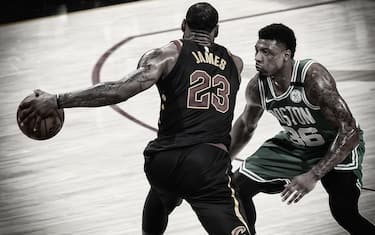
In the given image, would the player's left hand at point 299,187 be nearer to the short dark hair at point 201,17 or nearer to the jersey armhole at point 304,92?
the jersey armhole at point 304,92

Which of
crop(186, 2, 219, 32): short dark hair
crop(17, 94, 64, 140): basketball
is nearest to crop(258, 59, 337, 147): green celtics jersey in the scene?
crop(186, 2, 219, 32): short dark hair

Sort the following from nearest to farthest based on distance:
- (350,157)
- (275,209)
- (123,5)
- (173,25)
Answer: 1. (350,157)
2. (275,209)
3. (173,25)
4. (123,5)

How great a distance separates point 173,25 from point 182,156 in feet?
25.2

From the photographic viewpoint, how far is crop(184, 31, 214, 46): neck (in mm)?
5607

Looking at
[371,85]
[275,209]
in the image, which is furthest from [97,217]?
[371,85]

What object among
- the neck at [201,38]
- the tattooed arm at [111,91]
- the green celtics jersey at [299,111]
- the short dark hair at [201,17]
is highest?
the short dark hair at [201,17]

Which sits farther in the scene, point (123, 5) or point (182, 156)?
point (123, 5)

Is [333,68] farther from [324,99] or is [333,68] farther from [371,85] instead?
[324,99]

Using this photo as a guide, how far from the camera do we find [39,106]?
521 cm

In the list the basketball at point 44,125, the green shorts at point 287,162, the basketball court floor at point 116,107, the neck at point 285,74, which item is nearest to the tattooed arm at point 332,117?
the neck at point 285,74

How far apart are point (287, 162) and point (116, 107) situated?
418 cm

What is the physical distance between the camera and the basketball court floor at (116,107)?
7246 mm

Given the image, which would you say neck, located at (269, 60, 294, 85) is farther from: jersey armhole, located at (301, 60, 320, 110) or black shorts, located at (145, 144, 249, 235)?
black shorts, located at (145, 144, 249, 235)

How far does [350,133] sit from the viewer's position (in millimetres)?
5617
